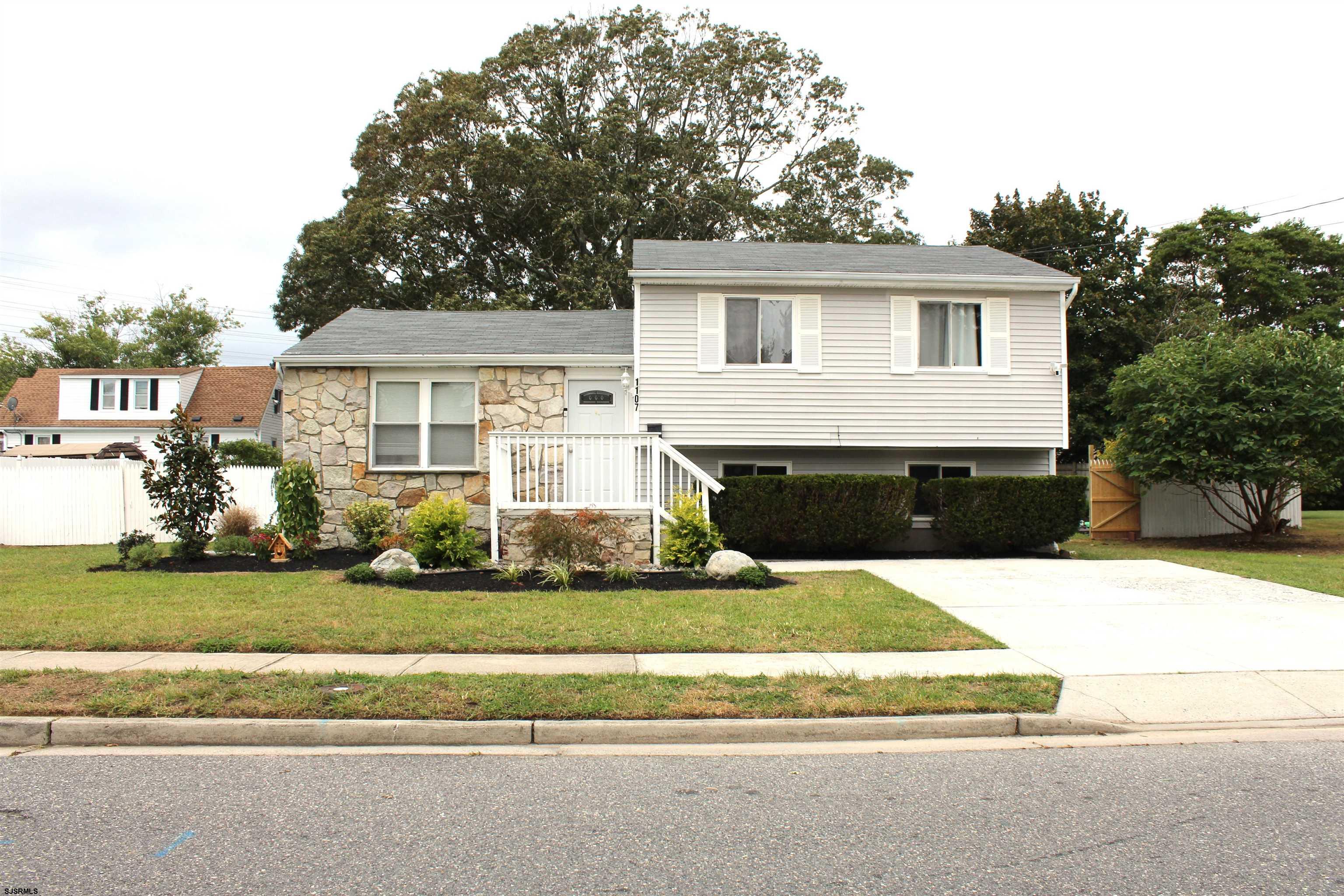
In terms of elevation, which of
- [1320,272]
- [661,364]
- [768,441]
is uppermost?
[1320,272]

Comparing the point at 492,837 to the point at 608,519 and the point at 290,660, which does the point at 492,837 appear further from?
the point at 608,519

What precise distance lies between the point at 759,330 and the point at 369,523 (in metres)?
7.22

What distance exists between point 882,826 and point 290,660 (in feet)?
16.0

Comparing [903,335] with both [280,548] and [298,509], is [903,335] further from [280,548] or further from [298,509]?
[280,548]

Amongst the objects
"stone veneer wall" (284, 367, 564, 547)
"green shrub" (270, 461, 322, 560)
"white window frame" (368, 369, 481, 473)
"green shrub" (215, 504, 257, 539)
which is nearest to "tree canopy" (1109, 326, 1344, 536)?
"stone veneer wall" (284, 367, 564, 547)

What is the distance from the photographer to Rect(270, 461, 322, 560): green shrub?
12.8 metres

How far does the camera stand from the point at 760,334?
50.3 feet

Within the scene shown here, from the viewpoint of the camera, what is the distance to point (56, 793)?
14.4 ft

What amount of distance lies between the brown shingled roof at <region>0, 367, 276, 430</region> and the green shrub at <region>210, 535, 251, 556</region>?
2308 centimetres

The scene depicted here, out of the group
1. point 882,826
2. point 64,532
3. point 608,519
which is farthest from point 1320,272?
point 64,532

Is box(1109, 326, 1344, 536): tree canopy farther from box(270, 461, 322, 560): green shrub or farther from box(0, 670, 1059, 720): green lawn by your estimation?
box(270, 461, 322, 560): green shrub

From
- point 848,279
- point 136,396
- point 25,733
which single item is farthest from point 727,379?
point 136,396

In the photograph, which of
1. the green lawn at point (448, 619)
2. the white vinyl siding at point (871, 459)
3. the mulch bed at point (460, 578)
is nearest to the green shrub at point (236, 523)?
the mulch bed at point (460, 578)

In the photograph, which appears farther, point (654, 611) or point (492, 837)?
point (654, 611)
